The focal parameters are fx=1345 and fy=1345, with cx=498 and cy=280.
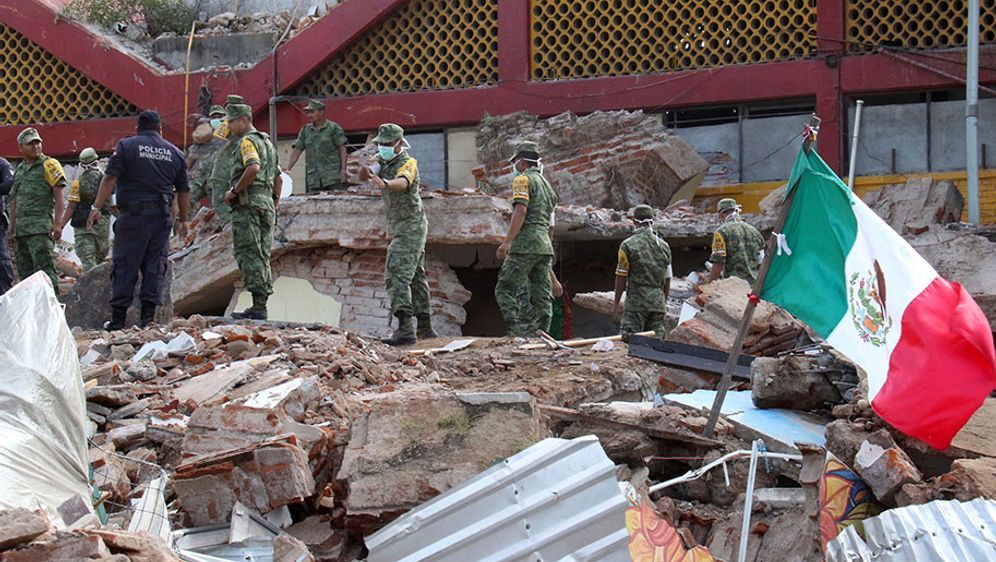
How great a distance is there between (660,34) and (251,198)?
27.4 ft

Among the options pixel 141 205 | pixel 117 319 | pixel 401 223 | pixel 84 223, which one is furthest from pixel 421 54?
pixel 117 319

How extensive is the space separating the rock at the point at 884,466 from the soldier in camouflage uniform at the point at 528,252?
5.67 m

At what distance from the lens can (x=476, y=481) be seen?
4.64 m

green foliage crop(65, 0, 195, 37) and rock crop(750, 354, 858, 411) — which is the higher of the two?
green foliage crop(65, 0, 195, 37)

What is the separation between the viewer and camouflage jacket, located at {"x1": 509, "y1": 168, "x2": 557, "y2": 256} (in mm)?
10711

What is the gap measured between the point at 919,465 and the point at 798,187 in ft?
4.10

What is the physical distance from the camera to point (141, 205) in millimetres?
10000

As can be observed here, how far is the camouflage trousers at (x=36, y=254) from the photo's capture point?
1170 cm

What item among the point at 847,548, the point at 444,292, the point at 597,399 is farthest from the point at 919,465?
the point at 444,292

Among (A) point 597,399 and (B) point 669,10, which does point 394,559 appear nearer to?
(A) point 597,399

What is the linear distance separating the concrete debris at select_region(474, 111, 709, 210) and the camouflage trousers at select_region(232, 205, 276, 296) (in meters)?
5.45

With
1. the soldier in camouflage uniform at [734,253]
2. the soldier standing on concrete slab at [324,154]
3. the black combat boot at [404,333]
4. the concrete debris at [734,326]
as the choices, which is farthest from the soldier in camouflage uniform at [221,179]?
the concrete debris at [734,326]

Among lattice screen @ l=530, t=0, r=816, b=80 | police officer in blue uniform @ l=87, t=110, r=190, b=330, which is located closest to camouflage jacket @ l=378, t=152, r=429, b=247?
police officer in blue uniform @ l=87, t=110, r=190, b=330

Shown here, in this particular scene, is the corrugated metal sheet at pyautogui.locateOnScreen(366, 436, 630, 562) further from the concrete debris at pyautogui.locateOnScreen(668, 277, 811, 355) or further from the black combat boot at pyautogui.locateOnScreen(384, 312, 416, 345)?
the black combat boot at pyautogui.locateOnScreen(384, 312, 416, 345)
